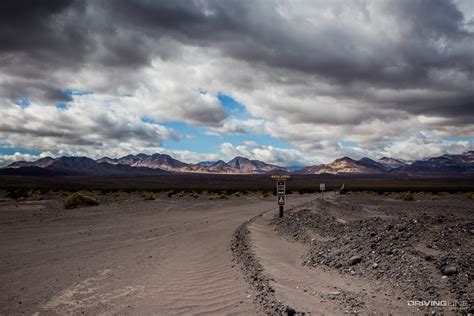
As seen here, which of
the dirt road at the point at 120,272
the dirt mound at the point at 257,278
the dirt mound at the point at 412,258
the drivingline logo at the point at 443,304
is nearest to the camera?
the drivingline logo at the point at 443,304

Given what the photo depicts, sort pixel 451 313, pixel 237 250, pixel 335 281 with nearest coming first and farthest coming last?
pixel 451 313 < pixel 335 281 < pixel 237 250

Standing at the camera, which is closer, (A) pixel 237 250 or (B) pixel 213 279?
(B) pixel 213 279

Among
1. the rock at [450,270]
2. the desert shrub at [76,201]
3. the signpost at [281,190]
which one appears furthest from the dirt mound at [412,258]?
the desert shrub at [76,201]

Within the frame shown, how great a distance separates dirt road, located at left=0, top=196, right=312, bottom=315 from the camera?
740 centimetres

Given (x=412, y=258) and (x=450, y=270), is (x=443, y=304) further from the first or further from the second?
(x=412, y=258)

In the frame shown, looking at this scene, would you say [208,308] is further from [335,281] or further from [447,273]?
[447,273]

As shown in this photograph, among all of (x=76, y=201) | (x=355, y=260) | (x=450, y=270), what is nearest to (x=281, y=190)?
(x=355, y=260)

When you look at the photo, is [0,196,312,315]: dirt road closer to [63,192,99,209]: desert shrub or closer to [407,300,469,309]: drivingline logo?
[407,300,469,309]: drivingline logo

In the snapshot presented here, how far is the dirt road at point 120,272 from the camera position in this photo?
740 centimetres

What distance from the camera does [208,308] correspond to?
7043 millimetres

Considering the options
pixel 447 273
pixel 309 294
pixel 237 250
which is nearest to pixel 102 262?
pixel 237 250

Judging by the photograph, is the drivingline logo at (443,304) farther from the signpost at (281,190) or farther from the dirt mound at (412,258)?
the signpost at (281,190)

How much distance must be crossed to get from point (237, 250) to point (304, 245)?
295 cm

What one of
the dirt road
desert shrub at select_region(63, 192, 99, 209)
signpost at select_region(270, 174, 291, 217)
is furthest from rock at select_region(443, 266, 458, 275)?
desert shrub at select_region(63, 192, 99, 209)
